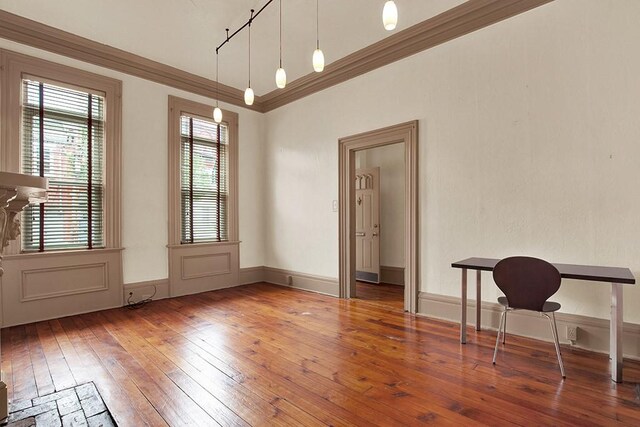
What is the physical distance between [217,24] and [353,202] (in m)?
2.71

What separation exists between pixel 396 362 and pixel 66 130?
4420mm

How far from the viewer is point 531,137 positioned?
3105 mm

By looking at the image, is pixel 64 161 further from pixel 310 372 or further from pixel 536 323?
pixel 536 323

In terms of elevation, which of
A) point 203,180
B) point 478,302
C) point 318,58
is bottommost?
point 478,302

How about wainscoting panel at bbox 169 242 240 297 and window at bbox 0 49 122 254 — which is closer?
window at bbox 0 49 122 254

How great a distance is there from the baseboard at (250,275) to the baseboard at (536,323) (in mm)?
3040

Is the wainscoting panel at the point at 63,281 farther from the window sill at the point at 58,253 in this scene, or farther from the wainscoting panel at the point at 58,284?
the window sill at the point at 58,253

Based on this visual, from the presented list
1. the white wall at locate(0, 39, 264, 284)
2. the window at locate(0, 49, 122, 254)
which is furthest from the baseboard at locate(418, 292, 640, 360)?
the window at locate(0, 49, 122, 254)

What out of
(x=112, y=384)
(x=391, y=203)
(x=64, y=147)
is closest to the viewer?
(x=112, y=384)

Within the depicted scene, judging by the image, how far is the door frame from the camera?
3.89 metres

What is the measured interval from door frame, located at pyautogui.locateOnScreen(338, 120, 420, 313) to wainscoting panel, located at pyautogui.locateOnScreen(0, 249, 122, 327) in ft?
9.78

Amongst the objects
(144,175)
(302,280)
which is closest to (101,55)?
(144,175)

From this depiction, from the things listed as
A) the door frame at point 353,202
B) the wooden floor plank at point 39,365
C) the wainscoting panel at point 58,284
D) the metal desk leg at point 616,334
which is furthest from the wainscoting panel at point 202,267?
the metal desk leg at point 616,334

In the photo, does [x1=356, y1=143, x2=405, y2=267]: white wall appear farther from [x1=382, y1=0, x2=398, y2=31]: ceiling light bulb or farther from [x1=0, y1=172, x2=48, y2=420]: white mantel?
[x1=0, y1=172, x2=48, y2=420]: white mantel
